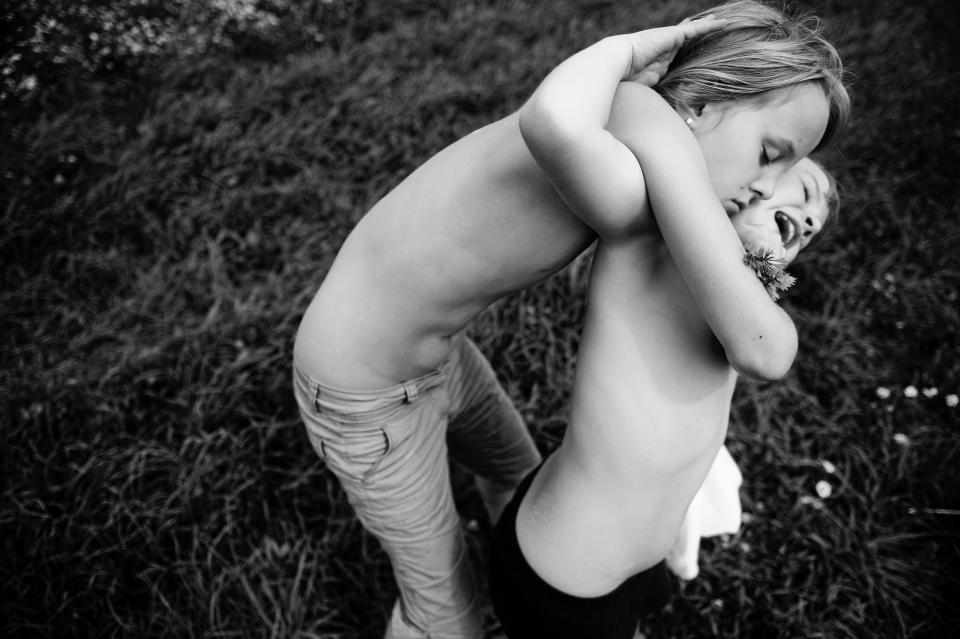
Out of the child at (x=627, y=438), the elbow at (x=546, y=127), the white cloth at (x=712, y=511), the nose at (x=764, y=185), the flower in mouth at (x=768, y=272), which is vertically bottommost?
the white cloth at (x=712, y=511)

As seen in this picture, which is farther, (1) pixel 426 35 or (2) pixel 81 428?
(1) pixel 426 35

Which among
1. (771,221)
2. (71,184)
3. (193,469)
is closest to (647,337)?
(771,221)

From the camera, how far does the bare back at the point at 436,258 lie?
129 cm

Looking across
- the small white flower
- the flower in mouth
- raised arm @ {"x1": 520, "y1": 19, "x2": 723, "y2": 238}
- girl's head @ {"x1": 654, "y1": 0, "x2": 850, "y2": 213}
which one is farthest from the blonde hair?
the small white flower

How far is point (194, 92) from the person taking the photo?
411 cm

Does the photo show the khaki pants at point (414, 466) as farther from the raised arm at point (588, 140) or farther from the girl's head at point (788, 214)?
the girl's head at point (788, 214)

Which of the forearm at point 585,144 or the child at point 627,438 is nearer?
the forearm at point 585,144

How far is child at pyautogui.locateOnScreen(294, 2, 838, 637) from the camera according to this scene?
50.9 inches

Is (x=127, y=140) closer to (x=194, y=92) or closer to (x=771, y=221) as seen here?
(x=194, y=92)

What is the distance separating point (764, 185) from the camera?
4.46 feet

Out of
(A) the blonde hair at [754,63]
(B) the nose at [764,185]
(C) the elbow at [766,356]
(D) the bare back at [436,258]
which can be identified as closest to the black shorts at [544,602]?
(D) the bare back at [436,258]

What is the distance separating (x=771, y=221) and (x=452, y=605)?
1.40 metres

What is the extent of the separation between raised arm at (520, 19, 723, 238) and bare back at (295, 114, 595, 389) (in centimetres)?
16

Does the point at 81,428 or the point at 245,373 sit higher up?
the point at 81,428
